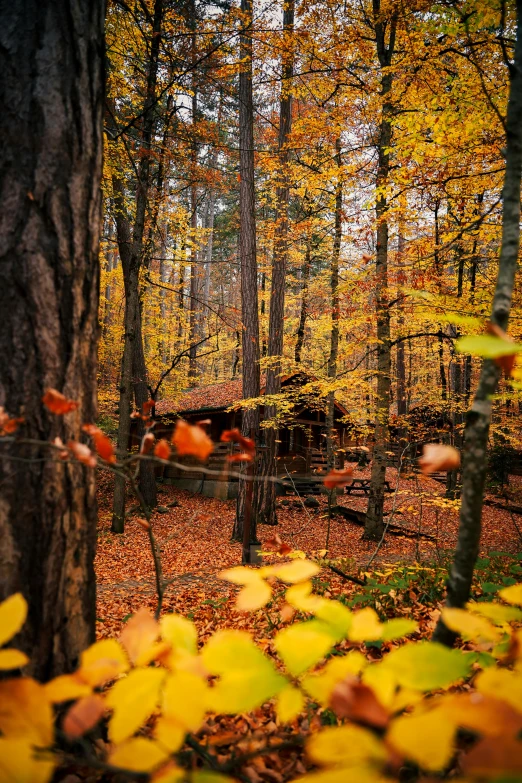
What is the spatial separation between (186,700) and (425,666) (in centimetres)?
42

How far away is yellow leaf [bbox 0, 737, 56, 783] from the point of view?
2.06 feet

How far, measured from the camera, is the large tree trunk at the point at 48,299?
1412mm

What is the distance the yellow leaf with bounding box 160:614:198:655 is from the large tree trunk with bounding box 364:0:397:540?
8.04 metres

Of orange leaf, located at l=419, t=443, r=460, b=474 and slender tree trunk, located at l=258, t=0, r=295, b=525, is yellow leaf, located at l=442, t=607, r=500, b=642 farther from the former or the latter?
slender tree trunk, located at l=258, t=0, r=295, b=525

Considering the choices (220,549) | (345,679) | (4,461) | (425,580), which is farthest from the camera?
(220,549)

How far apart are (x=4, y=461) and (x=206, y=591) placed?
4.98 meters

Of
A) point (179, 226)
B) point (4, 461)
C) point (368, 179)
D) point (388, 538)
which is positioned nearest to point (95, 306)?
point (4, 461)

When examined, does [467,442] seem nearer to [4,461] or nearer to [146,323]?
[4,461]

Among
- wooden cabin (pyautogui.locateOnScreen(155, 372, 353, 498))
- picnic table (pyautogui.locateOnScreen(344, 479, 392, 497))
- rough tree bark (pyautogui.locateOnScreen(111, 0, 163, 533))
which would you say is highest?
rough tree bark (pyautogui.locateOnScreen(111, 0, 163, 533))

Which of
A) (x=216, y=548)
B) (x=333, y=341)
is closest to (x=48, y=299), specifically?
(x=216, y=548)

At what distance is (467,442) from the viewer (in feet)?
4.92

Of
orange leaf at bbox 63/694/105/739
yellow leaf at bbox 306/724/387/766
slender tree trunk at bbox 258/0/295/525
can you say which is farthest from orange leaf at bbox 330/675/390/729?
slender tree trunk at bbox 258/0/295/525

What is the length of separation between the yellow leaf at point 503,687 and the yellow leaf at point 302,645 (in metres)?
0.25

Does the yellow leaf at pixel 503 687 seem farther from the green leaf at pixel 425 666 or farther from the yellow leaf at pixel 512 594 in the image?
the yellow leaf at pixel 512 594
